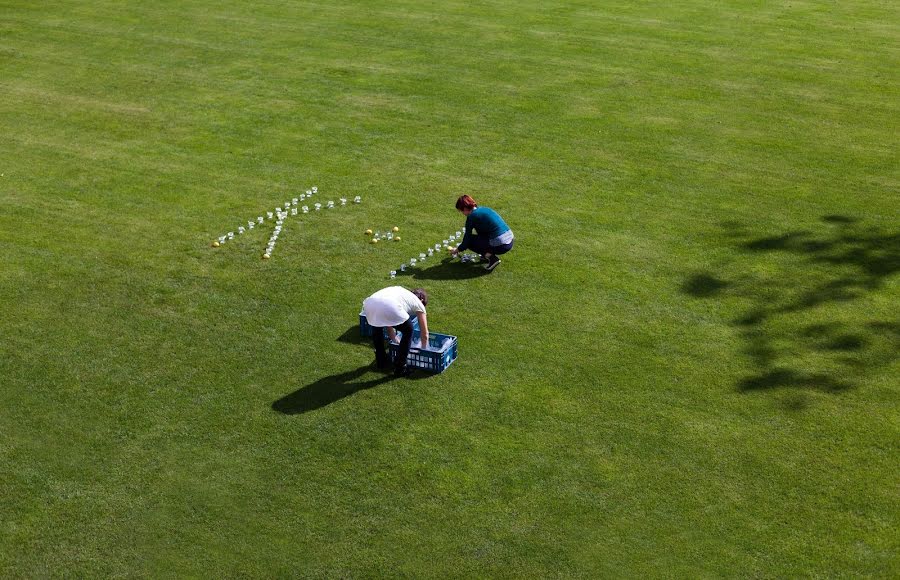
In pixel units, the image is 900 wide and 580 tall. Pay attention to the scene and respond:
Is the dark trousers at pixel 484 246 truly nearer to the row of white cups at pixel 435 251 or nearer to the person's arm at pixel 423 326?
the row of white cups at pixel 435 251

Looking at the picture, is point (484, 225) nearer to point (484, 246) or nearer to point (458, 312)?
point (484, 246)

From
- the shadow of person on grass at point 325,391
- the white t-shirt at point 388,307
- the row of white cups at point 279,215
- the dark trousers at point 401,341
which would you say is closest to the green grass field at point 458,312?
the shadow of person on grass at point 325,391

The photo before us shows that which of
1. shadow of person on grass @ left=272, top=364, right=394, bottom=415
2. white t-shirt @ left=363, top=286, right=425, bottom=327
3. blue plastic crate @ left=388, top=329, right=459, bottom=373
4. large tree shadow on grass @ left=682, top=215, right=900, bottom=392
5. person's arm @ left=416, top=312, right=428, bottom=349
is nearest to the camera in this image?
shadow of person on grass @ left=272, top=364, right=394, bottom=415

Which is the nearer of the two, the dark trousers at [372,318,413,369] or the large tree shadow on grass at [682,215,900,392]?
the dark trousers at [372,318,413,369]

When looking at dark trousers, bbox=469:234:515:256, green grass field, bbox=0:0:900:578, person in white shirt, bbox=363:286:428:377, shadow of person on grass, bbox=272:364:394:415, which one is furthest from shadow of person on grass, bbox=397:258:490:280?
shadow of person on grass, bbox=272:364:394:415

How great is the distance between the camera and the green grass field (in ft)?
40.0

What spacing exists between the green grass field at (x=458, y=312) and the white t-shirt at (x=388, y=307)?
104cm

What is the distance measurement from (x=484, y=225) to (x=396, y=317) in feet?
13.2

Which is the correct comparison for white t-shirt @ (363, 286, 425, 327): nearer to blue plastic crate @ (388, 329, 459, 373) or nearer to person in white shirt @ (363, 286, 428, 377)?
person in white shirt @ (363, 286, 428, 377)

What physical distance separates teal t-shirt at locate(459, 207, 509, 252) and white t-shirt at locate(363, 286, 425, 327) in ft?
12.0

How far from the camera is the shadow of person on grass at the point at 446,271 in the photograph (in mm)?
18203

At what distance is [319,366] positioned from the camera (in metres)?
15.4

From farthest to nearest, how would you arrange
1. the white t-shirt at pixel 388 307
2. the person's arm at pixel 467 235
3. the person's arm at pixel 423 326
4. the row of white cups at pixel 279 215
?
1. the row of white cups at pixel 279 215
2. the person's arm at pixel 467 235
3. the person's arm at pixel 423 326
4. the white t-shirt at pixel 388 307

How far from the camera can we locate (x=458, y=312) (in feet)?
Answer: 55.6
